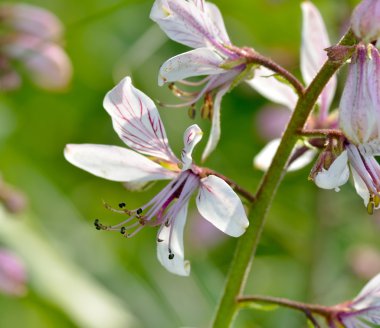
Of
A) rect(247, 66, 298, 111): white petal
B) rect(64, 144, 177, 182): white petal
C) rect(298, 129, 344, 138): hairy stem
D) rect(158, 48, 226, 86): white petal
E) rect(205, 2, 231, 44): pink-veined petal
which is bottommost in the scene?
rect(64, 144, 177, 182): white petal

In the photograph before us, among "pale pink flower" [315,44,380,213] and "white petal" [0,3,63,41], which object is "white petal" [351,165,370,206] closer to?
"pale pink flower" [315,44,380,213]

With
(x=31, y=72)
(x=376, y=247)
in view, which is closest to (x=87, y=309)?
(x=31, y=72)

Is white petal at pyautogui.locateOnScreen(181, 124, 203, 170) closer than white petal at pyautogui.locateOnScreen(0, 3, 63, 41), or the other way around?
white petal at pyautogui.locateOnScreen(181, 124, 203, 170)

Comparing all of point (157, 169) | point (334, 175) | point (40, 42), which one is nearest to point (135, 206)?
point (40, 42)

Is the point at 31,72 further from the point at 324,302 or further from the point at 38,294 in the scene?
the point at 324,302

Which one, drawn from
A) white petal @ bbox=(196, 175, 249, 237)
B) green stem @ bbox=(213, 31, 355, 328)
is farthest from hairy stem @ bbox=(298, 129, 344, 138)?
white petal @ bbox=(196, 175, 249, 237)

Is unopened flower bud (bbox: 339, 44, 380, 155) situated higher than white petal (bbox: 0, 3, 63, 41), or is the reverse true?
white petal (bbox: 0, 3, 63, 41)

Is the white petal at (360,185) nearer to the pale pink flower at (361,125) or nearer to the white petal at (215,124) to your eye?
the pale pink flower at (361,125)
